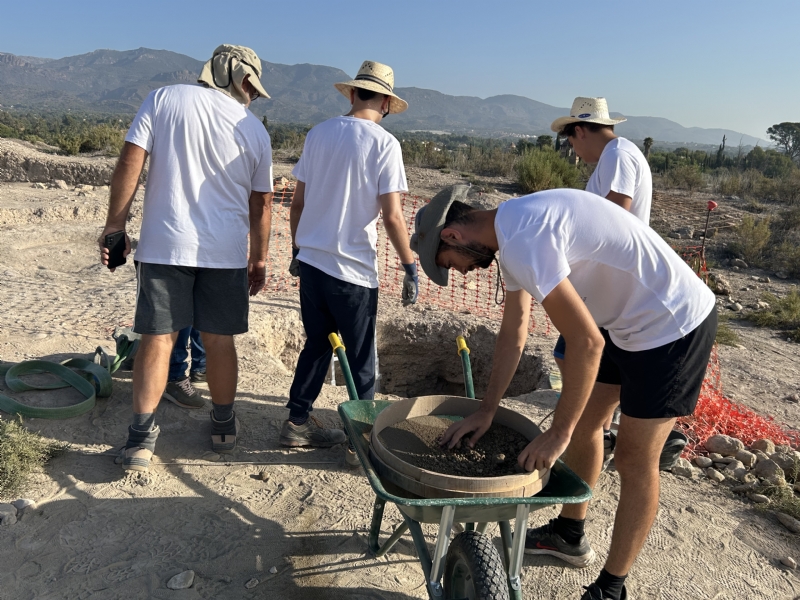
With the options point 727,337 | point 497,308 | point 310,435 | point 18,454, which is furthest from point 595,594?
point 727,337

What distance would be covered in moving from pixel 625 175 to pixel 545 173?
12834 millimetres

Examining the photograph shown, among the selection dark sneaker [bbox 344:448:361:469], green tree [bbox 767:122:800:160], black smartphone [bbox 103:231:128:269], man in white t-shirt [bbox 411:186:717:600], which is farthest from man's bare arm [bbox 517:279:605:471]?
green tree [bbox 767:122:800:160]

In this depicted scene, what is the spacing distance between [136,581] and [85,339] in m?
2.81

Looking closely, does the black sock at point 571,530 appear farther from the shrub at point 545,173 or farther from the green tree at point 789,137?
the green tree at point 789,137

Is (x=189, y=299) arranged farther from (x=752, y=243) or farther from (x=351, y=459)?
(x=752, y=243)

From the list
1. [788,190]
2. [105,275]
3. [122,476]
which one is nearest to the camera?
[122,476]

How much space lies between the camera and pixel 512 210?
1966mm

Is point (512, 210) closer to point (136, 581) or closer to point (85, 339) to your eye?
point (136, 581)

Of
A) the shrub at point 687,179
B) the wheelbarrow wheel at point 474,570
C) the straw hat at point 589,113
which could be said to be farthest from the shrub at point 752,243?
the wheelbarrow wheel at point 474,570

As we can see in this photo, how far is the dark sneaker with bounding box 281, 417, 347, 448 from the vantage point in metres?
3.59

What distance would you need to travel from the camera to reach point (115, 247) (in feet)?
9.83

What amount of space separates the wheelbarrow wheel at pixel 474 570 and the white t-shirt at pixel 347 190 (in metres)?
1.52

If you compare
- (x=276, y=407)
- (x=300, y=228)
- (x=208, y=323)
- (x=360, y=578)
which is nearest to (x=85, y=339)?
(x=276, y=407)

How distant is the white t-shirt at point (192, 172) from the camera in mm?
2912
